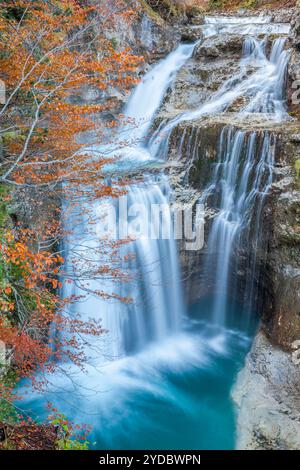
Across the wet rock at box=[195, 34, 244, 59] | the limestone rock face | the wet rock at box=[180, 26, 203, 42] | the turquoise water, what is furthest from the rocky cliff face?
the wet rock at box=[180, 26, 203, 42]

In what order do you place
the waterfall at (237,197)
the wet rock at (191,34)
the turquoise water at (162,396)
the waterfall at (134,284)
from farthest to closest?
the wet rock at (191,34), the waterfall at (237,197), the waterfall at (134,284), the turquoise water at (162,396)

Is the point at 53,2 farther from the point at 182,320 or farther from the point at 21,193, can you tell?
the point at 182,320

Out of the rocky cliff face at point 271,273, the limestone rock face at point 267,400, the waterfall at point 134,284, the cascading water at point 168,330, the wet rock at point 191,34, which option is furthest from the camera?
the wet rock at point 191,34

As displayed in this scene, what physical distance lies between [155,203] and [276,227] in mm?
2846

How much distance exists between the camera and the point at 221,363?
748 centimetres

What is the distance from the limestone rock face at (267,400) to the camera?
543 cm

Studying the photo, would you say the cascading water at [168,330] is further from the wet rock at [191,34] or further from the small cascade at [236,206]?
the wet rock at [191,34]

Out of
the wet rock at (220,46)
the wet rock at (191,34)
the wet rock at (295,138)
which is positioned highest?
the wet rock at (191,34)

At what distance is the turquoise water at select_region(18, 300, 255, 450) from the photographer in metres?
5.98

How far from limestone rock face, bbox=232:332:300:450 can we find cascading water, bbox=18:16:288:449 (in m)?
0.30

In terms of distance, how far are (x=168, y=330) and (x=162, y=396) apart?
70.8 inches

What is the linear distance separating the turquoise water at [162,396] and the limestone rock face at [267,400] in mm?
258

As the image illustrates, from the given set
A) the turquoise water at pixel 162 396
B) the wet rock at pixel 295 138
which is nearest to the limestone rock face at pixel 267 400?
the turquoise water at pixel 162 396

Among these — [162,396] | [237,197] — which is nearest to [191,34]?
[237,197]
